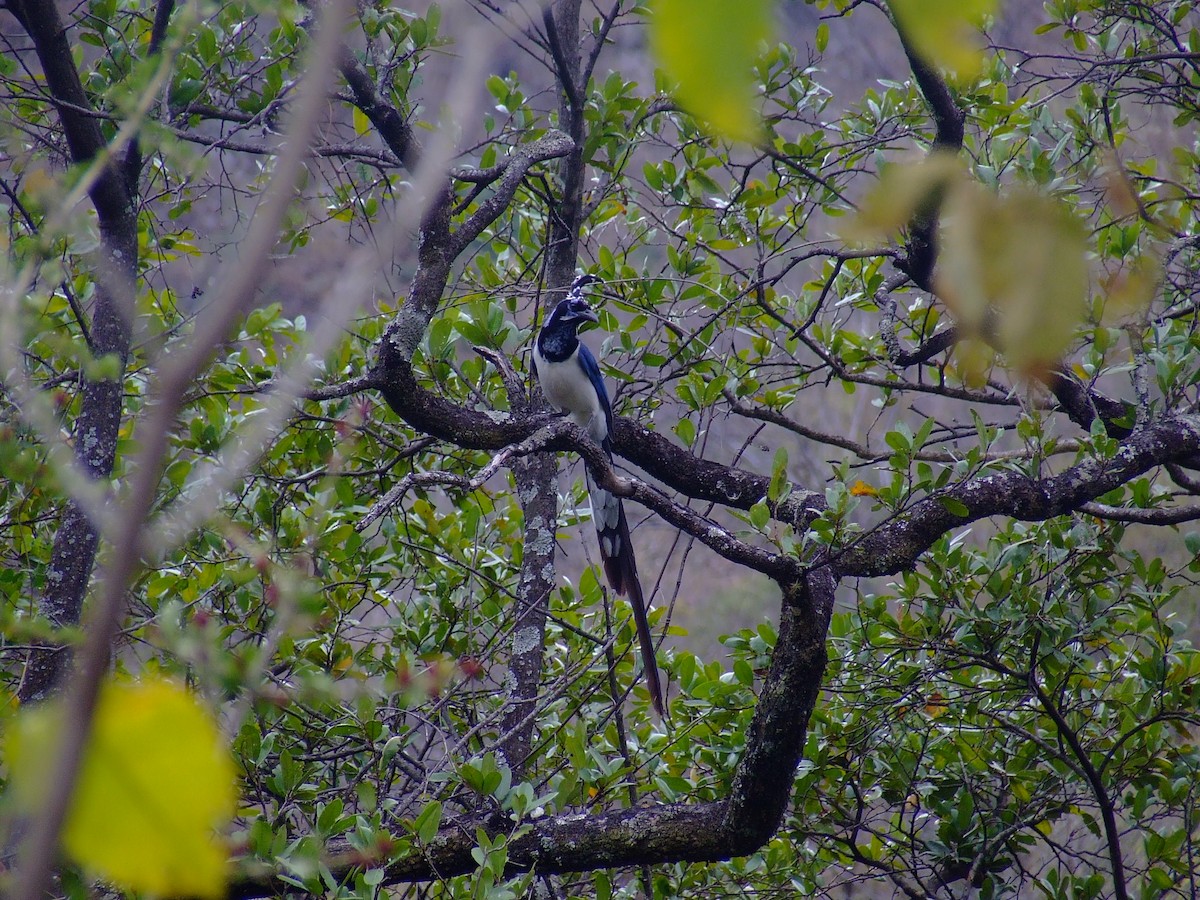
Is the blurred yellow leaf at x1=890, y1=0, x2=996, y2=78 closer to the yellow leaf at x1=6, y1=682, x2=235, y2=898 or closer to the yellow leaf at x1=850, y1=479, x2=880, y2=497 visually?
the yellow leaf at x1=6, y1=682, x2=235, y2=898

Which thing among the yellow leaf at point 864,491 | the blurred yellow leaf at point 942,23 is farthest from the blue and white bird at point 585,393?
the blurred yellow leaf at point 942,23

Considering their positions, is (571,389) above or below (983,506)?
above

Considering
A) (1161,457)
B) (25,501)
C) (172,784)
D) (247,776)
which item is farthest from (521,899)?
(172,784)

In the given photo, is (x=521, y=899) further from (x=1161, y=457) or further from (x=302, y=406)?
(x=1161, y=457)

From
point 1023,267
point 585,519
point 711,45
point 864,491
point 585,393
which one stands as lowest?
point 711,45

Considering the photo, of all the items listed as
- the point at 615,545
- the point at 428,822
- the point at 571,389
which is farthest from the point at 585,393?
the point at 428,822

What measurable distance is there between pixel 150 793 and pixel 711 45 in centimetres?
38

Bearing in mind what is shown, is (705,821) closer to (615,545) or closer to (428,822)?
(428,822)

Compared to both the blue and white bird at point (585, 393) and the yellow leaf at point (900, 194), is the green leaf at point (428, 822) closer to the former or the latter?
the blue and white bird at point (585, 393)

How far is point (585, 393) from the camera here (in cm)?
356

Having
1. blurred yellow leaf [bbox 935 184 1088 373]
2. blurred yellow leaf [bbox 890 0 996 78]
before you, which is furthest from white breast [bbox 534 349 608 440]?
blurred yellow leaf [bbox 890 0 996 78]

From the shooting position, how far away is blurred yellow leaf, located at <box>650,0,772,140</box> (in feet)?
1.29

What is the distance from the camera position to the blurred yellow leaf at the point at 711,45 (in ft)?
1.29

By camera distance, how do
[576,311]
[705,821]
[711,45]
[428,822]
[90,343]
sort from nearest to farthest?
[711,45] → [428,822] → [705,821] → [90,343] → [576,311]
